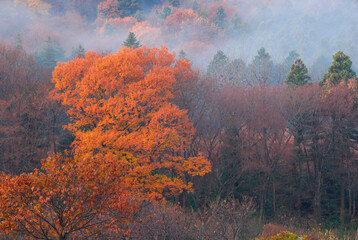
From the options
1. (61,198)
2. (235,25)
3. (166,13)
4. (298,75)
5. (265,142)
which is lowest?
(265,142)

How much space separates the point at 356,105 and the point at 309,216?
35.4ft

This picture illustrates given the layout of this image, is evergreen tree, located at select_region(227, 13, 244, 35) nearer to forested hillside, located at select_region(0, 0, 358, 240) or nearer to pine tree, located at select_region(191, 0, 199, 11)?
pine tree, located at select_region(191, 0, 199, 11)

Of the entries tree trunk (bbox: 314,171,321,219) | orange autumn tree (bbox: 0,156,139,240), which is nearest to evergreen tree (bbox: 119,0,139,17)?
tree trunk (bbox: 314,171,321,219)

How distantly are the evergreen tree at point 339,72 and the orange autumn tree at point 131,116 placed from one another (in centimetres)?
1778

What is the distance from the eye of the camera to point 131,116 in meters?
21.9

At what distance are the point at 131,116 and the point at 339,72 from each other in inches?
897

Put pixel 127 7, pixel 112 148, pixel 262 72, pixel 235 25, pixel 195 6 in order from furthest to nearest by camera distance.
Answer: pixel 195 6, pixel 235 25, pixel 127 7, pixel 262 72, pixel 112 148

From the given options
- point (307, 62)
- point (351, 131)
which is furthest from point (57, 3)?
point (351, 131)

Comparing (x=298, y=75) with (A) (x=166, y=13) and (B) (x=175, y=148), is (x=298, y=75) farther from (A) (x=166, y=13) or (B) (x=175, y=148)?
(A) (x=166, y=13)

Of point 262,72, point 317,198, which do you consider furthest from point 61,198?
point 262,72

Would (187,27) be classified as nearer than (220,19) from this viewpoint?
Yes

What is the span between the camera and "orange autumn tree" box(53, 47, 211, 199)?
19.9 metres

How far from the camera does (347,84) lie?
28906 mm

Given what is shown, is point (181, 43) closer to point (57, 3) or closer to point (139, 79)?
point (57, 3)
